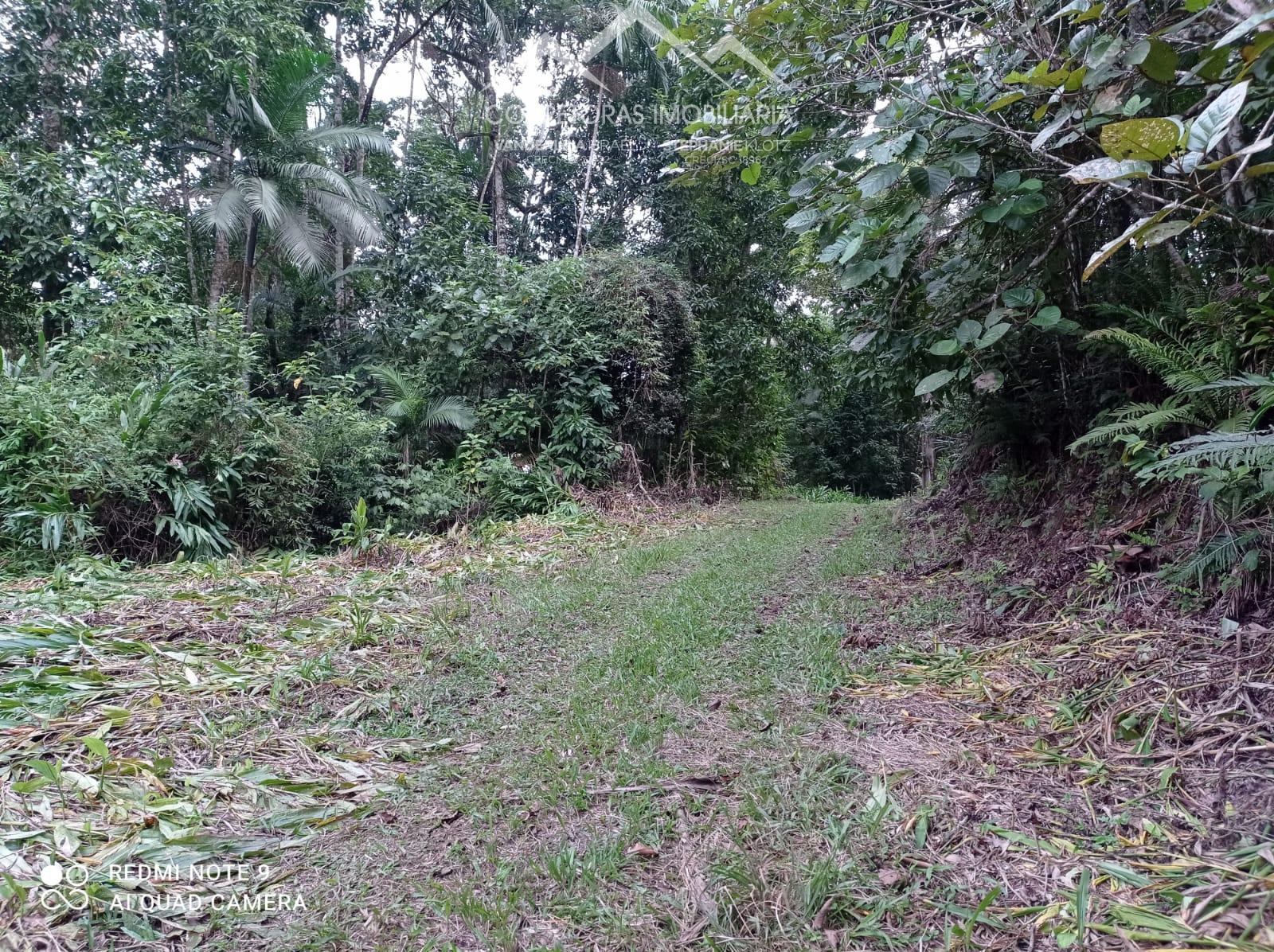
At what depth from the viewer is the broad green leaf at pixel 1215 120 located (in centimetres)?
164

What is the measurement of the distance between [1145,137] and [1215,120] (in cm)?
22

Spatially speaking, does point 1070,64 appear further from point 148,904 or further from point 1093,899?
point 148,904

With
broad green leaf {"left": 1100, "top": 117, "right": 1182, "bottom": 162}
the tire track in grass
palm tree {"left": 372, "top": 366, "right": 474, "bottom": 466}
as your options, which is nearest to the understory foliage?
broad green leaf {"left": 1100, "top": 117, "right": 1182, "bottom": 162}

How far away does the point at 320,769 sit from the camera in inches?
93.0

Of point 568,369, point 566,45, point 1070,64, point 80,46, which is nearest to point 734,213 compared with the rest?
point 568,369

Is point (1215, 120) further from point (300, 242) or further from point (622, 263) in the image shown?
point (300, 242)

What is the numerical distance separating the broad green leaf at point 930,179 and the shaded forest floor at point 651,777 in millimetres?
2039

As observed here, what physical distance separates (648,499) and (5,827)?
7.94 metres

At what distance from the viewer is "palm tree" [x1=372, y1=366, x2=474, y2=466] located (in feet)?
29.2

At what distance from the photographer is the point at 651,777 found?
2146 mm

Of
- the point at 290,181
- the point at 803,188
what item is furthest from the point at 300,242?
the point at 803,188

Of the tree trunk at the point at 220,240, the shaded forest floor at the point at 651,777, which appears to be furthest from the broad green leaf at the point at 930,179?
the tree trunk at the point at 220,240

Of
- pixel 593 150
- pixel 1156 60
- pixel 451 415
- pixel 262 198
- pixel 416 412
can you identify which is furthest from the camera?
Result: pixel 593 150

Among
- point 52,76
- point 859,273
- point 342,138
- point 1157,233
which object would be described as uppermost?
point 342,138
